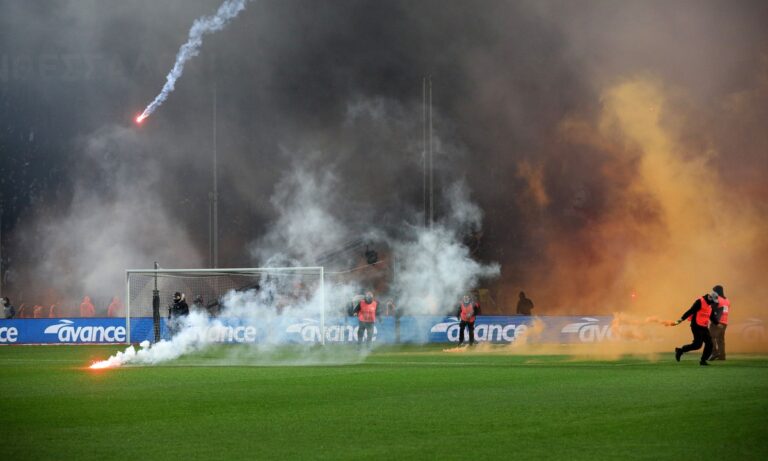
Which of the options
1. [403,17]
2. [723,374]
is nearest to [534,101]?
[403,17]

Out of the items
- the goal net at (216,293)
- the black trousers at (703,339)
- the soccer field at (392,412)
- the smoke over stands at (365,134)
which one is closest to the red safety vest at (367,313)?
the goal net at (216,293)

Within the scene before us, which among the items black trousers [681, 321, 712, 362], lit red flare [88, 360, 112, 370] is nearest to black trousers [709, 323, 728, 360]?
black trousers [681, 321, 712, 362]

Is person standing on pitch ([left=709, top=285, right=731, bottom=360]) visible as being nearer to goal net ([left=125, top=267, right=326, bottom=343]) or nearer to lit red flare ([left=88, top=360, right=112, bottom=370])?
goal net ([left=125, top=267, right=326, bottom=343])

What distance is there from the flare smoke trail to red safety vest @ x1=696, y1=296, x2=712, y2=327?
26.6 meters

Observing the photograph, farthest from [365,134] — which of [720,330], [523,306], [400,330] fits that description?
[720,330]

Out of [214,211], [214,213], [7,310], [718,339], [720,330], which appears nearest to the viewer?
[718,339]

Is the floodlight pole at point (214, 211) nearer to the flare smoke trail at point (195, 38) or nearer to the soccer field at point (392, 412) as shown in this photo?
the flare smoke trail at point (195, 38)

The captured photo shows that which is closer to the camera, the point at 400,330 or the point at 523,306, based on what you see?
the point at 400,330

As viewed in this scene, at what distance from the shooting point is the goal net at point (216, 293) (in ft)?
112

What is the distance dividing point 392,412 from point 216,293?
23.7 metres

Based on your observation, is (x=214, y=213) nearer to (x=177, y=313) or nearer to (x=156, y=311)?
(x=156, y=311)

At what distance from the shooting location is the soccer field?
401 inches

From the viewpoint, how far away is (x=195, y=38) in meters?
43.4

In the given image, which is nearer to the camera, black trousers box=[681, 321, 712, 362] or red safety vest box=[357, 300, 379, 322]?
black trousers box=[681, 321, 712, 362]
